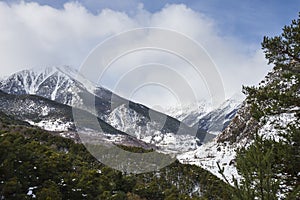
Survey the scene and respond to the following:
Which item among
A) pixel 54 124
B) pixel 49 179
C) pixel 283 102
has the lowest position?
pixel 49 179

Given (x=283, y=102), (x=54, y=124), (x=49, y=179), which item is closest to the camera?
(x=283, y=102)

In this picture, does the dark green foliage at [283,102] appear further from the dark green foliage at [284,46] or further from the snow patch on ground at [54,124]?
the snow patch on ground at [54,124]

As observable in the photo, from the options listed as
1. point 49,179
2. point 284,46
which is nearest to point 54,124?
point 49,179

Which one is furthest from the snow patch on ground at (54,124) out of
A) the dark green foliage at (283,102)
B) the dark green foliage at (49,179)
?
the dark green foliage at (283,102)

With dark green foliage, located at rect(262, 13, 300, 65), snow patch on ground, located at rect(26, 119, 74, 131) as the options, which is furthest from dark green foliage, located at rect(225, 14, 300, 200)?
snow patch on ground, located at rect(26, 119, 74, 131)

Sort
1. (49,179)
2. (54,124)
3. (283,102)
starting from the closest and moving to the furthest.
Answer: (283,102)
(49,179)
(54,124)

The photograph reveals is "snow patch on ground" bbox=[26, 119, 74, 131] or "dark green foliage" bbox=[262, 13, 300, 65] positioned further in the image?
"snow patch on ground" bbox=[26, 119, 74, 131]

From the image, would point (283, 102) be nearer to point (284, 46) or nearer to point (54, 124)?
point (284, 46)

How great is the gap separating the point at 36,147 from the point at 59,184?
627cm

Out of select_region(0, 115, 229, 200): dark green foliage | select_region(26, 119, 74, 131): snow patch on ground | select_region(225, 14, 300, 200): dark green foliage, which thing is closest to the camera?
select_region(225, 14, 300, 200): dark green foliage

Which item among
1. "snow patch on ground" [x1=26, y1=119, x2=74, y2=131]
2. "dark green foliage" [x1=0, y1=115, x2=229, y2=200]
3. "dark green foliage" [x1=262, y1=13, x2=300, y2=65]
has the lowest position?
"dark green foliage" [x1=0, y1=115, x2=229, y2=200]

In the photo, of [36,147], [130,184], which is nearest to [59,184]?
[36,147]

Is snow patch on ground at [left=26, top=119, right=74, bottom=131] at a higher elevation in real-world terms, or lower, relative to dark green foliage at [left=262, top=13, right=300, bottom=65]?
higher

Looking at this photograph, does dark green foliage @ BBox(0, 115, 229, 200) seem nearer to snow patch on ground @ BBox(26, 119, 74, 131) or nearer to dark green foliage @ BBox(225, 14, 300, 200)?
dark green foliage @ BBox(225, 14, 300, 200)
